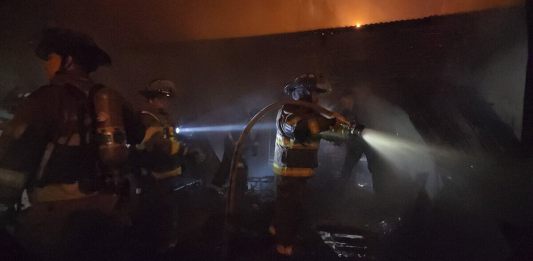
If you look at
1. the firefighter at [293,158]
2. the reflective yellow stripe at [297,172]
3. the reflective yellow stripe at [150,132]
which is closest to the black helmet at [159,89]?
the reflective yellow stripe at [150,132]

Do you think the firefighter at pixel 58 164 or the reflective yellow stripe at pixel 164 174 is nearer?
the firefighter at pixel 58 164

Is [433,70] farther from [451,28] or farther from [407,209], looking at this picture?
[407,209]

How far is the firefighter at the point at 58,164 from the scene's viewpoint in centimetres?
206

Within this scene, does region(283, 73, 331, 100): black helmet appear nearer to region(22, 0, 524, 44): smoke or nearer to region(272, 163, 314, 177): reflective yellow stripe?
region(272, 163, 314, 177): reflective yellow stripe

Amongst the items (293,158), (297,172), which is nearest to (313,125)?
(293,158)

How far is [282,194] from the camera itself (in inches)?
159

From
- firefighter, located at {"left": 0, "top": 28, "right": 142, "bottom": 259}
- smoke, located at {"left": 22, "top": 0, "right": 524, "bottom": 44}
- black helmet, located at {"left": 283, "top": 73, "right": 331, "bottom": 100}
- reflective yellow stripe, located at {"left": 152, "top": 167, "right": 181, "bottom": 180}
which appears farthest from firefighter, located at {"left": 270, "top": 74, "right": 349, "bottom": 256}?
smoke, located at {"left": 22, "top": 0, "right": 524, "bottom": 44}

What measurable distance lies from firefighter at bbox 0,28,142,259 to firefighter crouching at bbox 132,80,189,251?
1.74 meters

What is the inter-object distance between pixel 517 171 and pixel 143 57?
7078mm

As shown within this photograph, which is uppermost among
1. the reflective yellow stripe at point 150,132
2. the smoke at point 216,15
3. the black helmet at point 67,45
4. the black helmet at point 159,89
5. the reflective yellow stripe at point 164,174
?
the smoke at point 216,15

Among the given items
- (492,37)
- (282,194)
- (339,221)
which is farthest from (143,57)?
(492,37)

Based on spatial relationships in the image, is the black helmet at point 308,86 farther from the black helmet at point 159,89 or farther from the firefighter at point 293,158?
the black helmet at point 159,89

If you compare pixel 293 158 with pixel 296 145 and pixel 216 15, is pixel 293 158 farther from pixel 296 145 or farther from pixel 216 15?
pixel 216 15

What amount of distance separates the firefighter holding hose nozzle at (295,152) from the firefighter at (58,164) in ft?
7.03
